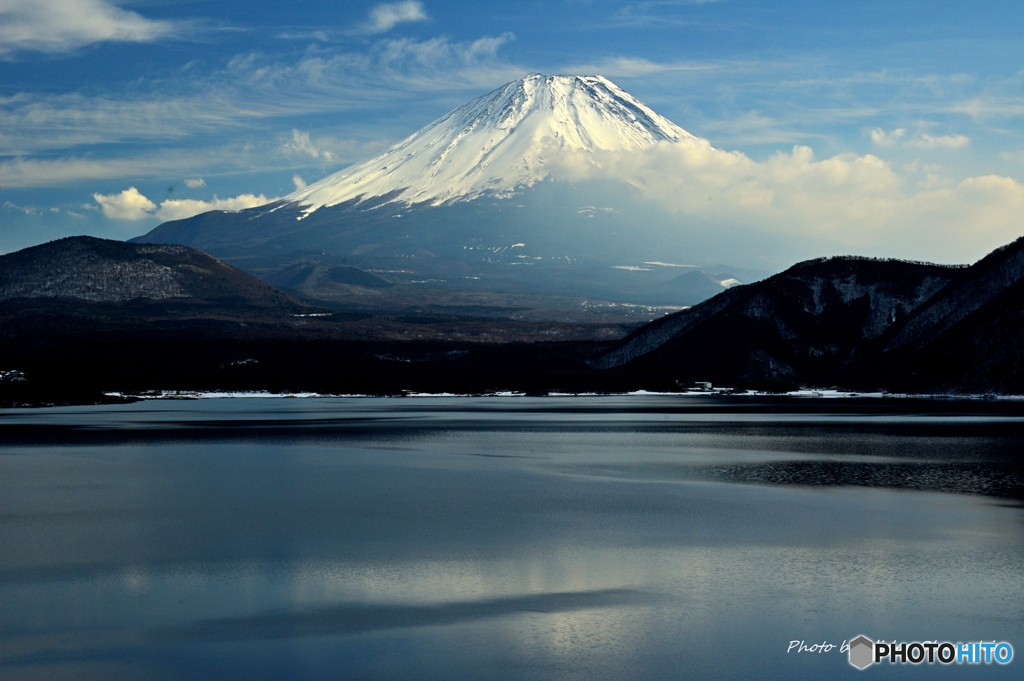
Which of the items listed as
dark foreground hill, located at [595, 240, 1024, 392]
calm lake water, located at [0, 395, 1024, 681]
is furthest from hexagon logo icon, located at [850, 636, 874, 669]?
dark foreground hill, located at [595, 240, 1024, 392]

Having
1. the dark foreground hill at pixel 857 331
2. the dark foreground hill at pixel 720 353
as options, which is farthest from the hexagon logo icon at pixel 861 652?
the dark foreground hill at pixel 857 331

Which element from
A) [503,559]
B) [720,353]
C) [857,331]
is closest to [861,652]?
[503,559]

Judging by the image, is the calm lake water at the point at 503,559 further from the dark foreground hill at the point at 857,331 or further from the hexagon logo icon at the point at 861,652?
the dark foreground hill at the point at 857,331

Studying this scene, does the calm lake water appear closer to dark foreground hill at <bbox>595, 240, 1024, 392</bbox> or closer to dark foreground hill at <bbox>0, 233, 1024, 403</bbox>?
dark foreground hill at <bbox>595, 240, 1024, 392</bbox>

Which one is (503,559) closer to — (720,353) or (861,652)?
(861,652)

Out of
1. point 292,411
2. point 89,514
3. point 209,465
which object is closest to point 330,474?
point 209,465
